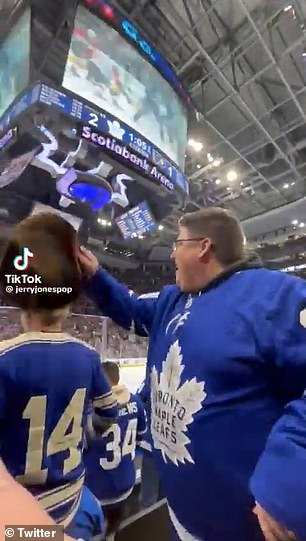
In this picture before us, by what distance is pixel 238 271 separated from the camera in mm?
610

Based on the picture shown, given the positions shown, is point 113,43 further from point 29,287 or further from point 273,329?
point 273,329

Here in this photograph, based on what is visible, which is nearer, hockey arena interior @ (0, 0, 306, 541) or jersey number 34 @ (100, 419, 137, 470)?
hockey arena interior @ (0, 0, 306, 541)

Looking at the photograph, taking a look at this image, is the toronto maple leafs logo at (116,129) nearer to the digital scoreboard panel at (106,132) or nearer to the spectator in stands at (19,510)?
the digital scoreboard panel at (106,132)

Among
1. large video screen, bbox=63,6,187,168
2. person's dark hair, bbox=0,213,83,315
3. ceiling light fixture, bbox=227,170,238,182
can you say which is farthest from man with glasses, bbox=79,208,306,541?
ceiling light fixture, bbox=227,170,238,182

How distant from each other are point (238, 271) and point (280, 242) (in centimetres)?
258

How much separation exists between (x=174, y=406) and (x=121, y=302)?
306mm

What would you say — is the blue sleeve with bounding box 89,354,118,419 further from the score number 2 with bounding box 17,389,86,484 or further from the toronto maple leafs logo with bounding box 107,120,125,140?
the toronto maple leafs logo with bounding box 107,120,125,140

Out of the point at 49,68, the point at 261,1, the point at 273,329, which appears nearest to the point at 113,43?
the point at 49,68

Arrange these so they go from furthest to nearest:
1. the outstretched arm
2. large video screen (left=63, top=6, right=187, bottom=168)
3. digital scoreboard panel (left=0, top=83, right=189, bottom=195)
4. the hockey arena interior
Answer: large video screen (left=63, top=6, right=187, bottom=168) → digital scoreboard panel (left=0, top=83, right=189, bottom=195) → the outstretched arm → the hockey arena interior

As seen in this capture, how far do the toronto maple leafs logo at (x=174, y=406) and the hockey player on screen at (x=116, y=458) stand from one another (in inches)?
22.2

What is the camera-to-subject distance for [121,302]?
822 millimetres

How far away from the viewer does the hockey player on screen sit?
1196 mm

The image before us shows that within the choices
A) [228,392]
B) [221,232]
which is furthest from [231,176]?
[228,392]

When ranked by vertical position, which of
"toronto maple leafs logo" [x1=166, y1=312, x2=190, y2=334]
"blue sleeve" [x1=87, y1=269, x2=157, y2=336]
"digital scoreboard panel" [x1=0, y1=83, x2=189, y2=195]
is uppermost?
"digital scoreboard panel" [x1=0, y1=83, x2=189, y2=195]
